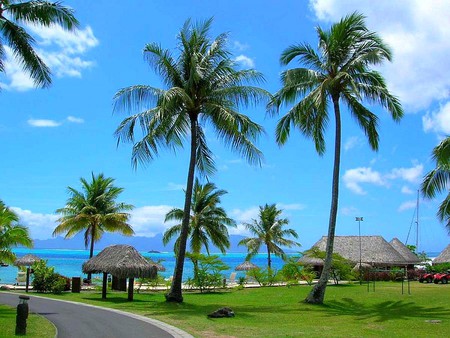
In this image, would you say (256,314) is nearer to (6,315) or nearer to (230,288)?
(6,315)

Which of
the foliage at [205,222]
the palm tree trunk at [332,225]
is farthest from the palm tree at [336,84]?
the foliage at [205,222]

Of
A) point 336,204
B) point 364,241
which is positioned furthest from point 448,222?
point 364,241

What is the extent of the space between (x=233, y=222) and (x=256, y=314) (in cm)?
2158

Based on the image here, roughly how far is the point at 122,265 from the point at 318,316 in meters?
10.2

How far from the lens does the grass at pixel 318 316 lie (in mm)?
14312

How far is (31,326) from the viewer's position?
1348 centimetres

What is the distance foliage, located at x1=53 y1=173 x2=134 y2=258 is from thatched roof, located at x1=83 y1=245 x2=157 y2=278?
12957 mm

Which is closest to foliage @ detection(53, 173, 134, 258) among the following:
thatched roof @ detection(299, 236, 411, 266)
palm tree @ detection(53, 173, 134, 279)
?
palm tree @ detection(53, 173, 134, 279)

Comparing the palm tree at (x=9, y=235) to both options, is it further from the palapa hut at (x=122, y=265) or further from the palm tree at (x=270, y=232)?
the palm tree at (x=270, y=232)

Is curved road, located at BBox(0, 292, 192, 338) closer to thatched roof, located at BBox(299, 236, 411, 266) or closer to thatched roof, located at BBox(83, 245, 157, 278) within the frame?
thatched roof, located at BBox(83, 245, 157, 278)

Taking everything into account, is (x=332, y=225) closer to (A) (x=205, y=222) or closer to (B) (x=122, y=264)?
(B) (x=122, y=264)

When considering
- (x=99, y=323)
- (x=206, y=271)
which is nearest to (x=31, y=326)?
(x=99, y=323)

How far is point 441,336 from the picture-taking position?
13641 millimetres

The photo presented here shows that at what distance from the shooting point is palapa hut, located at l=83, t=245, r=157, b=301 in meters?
24.6
